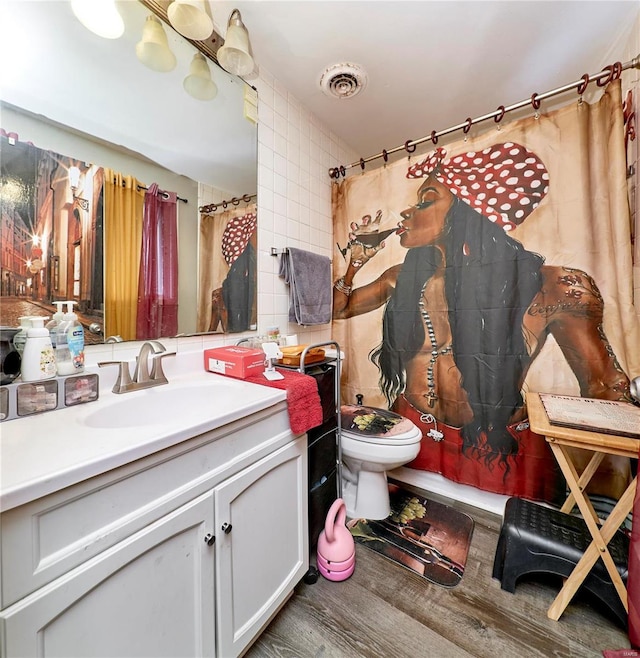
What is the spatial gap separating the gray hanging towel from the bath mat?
3.62ft

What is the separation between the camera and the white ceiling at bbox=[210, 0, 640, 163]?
1154 mm

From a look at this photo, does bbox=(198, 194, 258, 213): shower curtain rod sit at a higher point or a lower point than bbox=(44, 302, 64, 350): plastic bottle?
higher

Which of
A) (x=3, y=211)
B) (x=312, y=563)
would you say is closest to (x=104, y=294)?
(x=3, y=211)

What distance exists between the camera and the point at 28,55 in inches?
32.0

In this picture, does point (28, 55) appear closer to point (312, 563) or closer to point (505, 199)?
point (505, 199)

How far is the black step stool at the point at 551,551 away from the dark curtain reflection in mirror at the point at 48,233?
5.52ft

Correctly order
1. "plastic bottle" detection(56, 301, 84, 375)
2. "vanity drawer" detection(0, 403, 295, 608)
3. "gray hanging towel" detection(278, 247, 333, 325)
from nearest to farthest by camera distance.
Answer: "vanity drawer" detection(0, 403, 295, 608), "plastic bottle" detection(56, 301, 84, 375), "gray hanging towel" detection(278, 247, 333, 325)

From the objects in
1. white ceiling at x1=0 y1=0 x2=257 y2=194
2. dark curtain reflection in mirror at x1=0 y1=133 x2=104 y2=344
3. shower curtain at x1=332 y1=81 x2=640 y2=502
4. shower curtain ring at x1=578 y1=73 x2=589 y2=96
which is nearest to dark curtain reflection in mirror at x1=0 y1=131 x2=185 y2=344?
dark curtain reflection in mirror at x1=0 y1=133 x2=104 y2=344

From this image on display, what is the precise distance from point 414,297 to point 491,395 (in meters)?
0.64

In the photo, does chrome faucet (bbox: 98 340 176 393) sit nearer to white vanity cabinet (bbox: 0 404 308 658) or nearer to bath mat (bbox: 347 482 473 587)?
white vanity cabinet (bbox: 0 404 308 658)

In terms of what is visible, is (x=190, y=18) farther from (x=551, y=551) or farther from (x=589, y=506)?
(x=551, y=551)

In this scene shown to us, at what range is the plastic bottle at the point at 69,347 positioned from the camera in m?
0.84

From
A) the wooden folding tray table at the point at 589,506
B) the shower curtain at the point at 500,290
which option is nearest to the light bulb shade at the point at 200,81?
the shower curtain at the point at 500,290

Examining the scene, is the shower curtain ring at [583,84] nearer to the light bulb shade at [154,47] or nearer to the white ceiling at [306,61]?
the white ceiling at [306,61]
